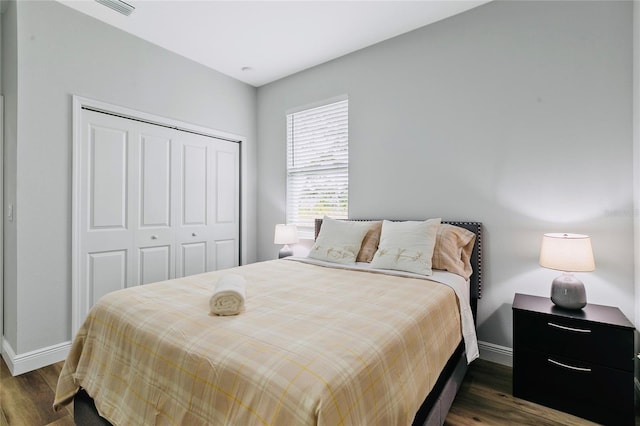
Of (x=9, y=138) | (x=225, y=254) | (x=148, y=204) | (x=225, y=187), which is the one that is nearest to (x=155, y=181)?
(x=148, y=204)

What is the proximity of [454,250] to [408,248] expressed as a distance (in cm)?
35

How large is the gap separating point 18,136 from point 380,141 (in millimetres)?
2918

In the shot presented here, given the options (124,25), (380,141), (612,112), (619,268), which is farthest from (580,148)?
(124,25)

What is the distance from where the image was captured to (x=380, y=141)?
3.07 meters

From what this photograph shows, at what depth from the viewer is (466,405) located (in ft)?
6.16

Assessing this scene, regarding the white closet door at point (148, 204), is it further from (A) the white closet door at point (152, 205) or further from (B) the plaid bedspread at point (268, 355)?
(B) the plaid bedspread at point (268, 355)

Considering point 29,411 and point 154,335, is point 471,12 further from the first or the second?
point 29,411

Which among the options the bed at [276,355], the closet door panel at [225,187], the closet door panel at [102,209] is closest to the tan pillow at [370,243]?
the bed at [276,355]

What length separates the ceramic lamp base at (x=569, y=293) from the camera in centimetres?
188

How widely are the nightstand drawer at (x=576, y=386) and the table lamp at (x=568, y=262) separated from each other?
347 mm

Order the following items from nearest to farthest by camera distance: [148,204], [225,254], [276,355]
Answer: [276,355], [148,204], [225,254]

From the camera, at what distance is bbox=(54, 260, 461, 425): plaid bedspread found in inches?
36.3

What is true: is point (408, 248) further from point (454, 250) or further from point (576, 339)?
point (576, 339)

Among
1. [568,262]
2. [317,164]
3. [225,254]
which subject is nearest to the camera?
[568,262]
